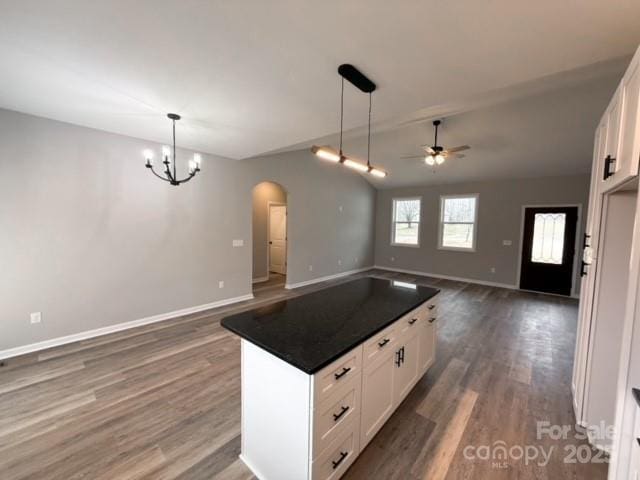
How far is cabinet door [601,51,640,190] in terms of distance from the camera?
1196 millimetres

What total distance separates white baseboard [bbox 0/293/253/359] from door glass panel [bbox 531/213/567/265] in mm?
6769

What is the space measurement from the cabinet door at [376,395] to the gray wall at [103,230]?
3523 millimetres

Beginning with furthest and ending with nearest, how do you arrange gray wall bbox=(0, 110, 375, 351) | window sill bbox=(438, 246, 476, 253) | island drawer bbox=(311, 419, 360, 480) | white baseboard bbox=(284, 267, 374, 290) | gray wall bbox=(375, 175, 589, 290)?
window sill bbox=(438, 246, 476, 253), white baseboard bbox=(284, 267, 374, 290), gray wall bbox=(375, 175, 589, 290), gray wall bbox=(0, 110, 375, 351), island drawer bbox=(311, 419, 360, 480)

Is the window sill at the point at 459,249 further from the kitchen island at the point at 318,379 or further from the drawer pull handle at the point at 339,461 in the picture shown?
the drawer pull handle at the point at 339,461

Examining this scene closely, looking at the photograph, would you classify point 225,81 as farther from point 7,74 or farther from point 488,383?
point 488,383

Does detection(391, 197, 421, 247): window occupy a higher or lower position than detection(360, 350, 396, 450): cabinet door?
higher

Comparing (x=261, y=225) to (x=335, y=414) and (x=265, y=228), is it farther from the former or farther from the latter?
(x=335, y=414)

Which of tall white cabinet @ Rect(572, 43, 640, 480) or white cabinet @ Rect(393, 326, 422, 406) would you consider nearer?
tall white cabinet @ Rect(572, 43, 640, 480)

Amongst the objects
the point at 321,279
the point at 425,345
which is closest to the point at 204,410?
the point at 425,345

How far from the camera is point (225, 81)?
2.13m

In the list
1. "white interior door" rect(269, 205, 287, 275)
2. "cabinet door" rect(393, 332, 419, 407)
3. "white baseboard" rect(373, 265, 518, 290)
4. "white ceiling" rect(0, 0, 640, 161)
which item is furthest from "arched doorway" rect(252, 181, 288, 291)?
"cabinet door" rect(393, 332, 419, 407)

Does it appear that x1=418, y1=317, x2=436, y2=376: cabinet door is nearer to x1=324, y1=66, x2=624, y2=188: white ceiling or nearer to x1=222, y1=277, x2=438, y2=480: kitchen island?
x1=222, y1=277, x2=438, y2=480: kitchen island

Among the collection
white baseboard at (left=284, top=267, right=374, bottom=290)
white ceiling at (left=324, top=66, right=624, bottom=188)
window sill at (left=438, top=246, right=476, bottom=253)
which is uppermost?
white ceiling at (left=324, top=66, right=624, bottom=188)

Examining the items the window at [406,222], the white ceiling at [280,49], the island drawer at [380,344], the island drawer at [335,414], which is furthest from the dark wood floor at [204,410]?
the window at [406,222]
